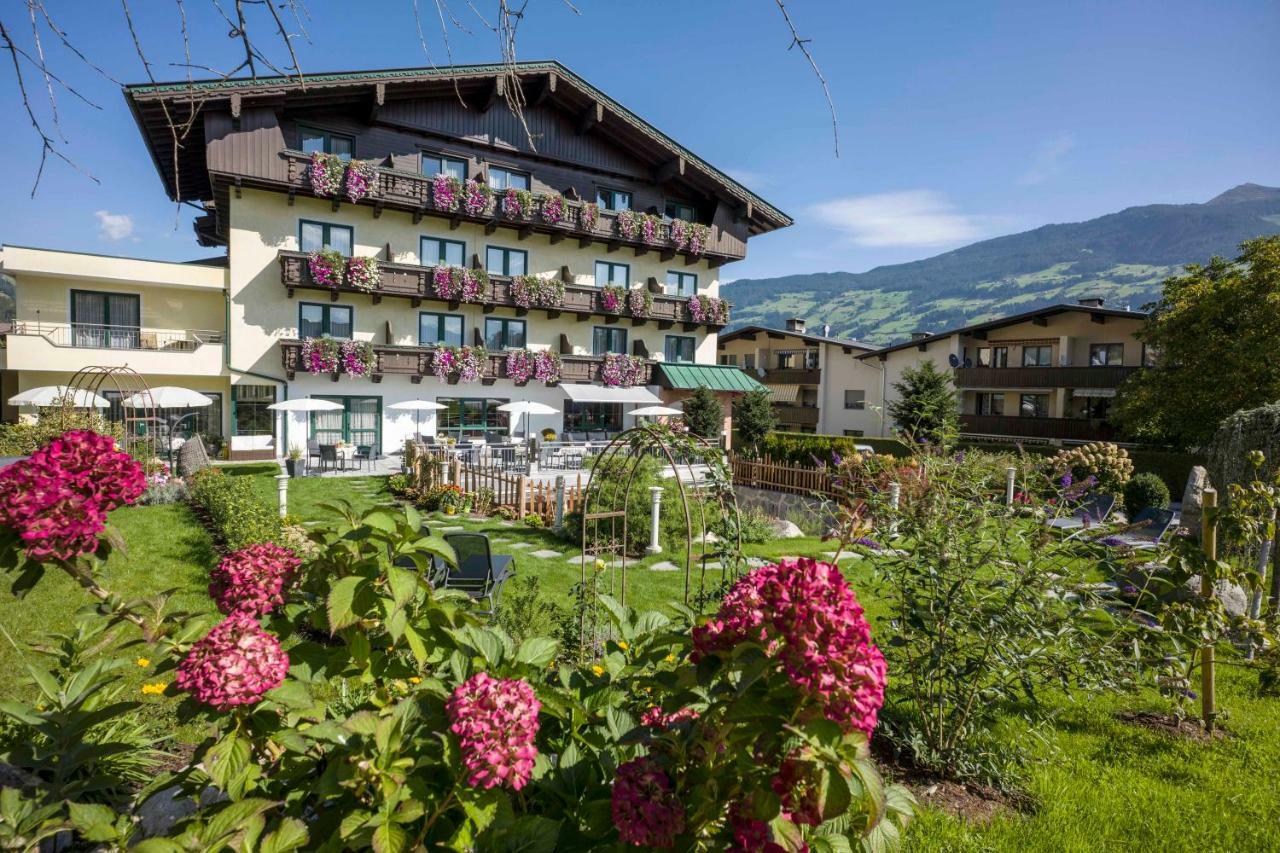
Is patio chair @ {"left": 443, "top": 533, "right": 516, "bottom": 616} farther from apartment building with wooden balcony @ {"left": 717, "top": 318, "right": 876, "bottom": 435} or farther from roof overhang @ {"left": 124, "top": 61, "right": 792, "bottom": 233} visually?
apartment building with wooden balcony @ {"left": 717, "top": 318, "right": 876, "bottom": 435}

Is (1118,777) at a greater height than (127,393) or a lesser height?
lesser

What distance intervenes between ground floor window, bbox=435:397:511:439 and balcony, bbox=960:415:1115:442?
21163mm

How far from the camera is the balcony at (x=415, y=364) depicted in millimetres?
21828

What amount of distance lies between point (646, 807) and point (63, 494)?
5.60 ft

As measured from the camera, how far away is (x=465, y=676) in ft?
6.21

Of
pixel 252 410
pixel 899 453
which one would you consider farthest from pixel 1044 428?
pixel 252 410

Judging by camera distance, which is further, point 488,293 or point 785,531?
point 488,293

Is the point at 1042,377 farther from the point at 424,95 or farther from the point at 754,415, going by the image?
the point at 424,95

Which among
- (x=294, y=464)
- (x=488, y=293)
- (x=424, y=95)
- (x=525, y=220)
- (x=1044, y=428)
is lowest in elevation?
(x=294, y=464)

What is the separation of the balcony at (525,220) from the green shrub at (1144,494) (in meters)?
18.7

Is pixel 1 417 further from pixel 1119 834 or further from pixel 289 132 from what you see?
pixel 1119 834

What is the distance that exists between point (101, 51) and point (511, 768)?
3.11m

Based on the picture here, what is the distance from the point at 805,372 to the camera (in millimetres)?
44188

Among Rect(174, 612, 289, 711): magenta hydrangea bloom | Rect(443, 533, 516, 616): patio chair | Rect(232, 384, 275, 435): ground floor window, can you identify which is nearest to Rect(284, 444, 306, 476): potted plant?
Rect(232, 384, 275, 435): ground floor window
